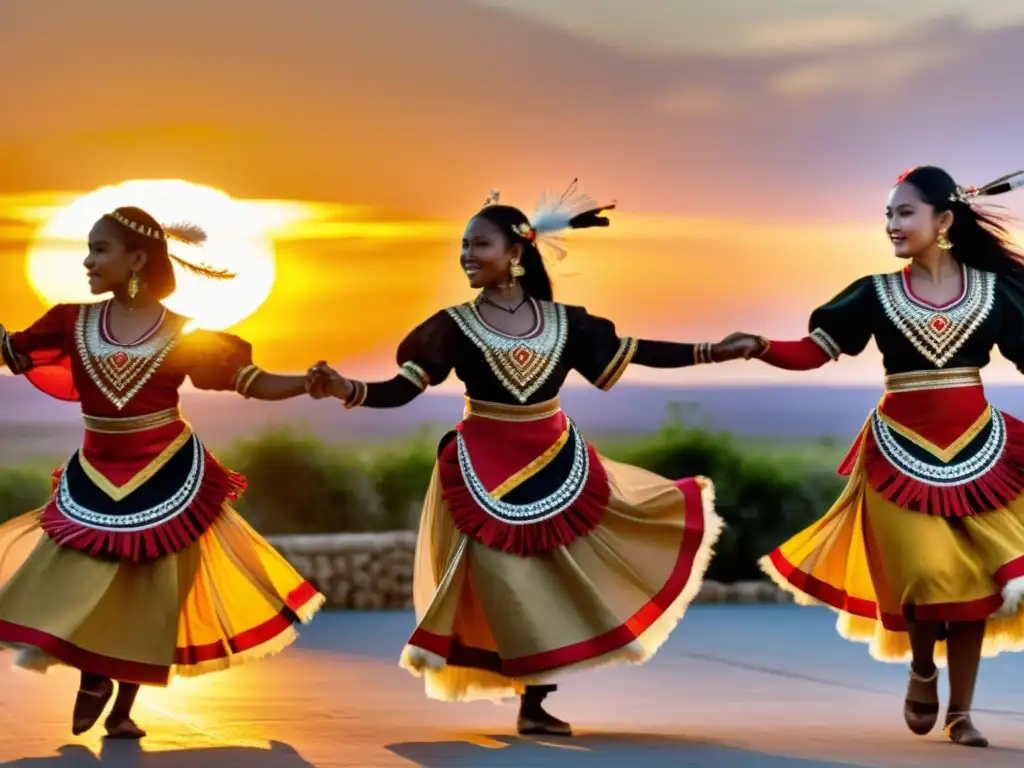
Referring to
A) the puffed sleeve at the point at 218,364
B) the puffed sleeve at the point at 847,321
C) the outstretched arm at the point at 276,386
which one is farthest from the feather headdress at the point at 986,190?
the puffed sleeve at the point at 218,364

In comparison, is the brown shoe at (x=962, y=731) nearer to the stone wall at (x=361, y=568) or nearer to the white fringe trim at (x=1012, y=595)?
the white fringe trim at (x=1012, y=595)

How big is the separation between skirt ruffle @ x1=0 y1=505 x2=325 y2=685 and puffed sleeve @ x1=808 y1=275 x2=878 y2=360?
1.66 metres

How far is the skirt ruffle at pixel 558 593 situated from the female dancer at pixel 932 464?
38 centimetres

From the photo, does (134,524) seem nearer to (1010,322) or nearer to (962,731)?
(962,731)

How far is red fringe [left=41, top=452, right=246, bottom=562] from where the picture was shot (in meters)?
5.30

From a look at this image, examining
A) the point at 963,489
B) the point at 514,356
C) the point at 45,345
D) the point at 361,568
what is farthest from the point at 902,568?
the point at 361,568

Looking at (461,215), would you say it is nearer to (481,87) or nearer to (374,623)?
(481,87)

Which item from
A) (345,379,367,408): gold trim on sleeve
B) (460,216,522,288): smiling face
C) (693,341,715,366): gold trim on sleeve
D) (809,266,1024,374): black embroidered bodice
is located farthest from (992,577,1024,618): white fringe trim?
(345,379,367,408): gold trim on sleeve

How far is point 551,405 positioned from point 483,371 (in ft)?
0.73

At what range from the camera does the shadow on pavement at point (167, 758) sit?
4.80 meters

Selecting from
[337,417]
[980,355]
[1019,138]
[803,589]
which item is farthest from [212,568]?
[1019,138]

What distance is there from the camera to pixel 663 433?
1048 centimetres

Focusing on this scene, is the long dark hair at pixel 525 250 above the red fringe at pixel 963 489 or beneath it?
above

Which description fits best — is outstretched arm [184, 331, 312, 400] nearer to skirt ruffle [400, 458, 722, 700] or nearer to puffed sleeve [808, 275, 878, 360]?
skirt ruffle [400, 458, 722, 700]
